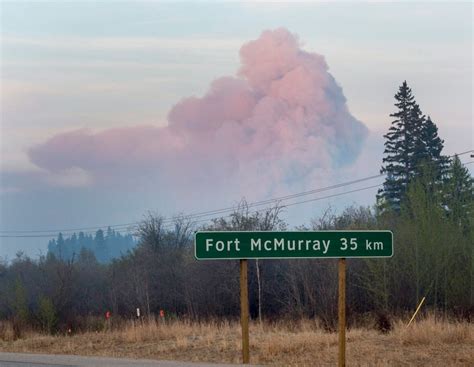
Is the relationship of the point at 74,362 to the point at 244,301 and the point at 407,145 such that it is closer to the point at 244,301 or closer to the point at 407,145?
the point at 244,301

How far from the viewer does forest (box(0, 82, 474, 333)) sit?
Answer: 127ft

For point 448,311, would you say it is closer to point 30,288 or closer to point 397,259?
point 397,259

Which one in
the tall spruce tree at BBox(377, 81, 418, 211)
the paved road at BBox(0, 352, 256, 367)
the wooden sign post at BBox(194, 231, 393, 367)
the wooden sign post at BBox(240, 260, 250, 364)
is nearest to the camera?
the wooden sign post at BBox(194, 231, 393, 367)

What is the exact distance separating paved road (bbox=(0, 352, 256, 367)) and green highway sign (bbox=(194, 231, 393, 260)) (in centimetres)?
383

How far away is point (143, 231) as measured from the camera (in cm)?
6328

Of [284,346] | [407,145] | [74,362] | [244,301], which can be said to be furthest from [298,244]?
[407,145]

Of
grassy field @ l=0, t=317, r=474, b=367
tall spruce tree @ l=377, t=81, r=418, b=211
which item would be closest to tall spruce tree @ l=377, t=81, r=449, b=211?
tall spruce tree @ l=377, t=81, r=418, b=211

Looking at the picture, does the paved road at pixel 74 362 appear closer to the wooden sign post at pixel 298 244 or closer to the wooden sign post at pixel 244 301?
the wooden sign post at pixel 244 301

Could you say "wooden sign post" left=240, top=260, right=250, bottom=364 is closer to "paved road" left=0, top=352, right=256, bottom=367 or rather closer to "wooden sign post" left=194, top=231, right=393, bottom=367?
"wooden sign post" left=194, top=231, right=393, bottom=367

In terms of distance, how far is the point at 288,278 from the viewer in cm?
4509

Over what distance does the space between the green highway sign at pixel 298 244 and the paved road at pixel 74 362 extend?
383 centimetres

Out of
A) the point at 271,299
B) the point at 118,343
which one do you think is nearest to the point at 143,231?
the point at 271,299

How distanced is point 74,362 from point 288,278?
82.7 feet

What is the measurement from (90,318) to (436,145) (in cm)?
3933
